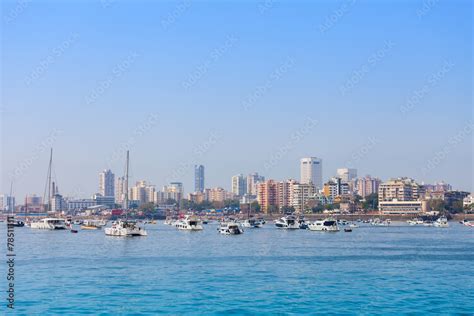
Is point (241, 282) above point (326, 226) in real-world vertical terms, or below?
above

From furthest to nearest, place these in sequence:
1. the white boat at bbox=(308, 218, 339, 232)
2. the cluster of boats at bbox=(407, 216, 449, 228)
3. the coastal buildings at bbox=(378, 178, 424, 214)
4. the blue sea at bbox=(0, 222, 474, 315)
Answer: the coastal buildings at bbox=(378, 178, 424, 214)
the cluster of boats at bbox=(407, 216, 449, 228)
the white boat at bbox=(308, 218, 339, 232)
the blue sea at bbox=(0, 222, 474, 315)

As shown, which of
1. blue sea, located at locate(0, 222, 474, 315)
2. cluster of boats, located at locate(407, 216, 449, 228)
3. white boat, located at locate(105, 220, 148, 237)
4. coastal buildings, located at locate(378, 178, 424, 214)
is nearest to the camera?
blue sea, located at locate(0, 222, 474, 315)

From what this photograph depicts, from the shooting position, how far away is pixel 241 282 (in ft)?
106

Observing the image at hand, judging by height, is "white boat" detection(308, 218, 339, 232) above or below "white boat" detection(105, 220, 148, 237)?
below

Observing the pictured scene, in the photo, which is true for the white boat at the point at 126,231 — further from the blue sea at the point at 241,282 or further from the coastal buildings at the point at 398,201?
the coastal buildings at the point at 398,201

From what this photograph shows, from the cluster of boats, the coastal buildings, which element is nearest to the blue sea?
the cluster of boats

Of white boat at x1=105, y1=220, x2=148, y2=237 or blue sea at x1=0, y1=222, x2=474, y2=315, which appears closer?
blue sea at x1=0, y1=222, x2=474, y2=315

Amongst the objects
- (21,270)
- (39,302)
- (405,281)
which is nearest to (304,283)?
(405,281)

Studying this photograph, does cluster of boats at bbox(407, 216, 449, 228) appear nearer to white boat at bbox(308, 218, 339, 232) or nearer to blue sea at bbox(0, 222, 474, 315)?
white boat at bbox(308, 218, 339, 232)

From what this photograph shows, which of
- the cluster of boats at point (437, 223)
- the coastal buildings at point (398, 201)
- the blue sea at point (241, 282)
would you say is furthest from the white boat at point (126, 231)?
the coastal buildings at point (398, 201)

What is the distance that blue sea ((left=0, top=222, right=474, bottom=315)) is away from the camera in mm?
26016

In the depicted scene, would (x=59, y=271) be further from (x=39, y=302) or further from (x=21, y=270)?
(x=39, y=302)

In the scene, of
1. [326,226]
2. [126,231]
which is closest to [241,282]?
[126,231]

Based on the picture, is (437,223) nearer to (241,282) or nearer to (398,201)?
(398,201)
